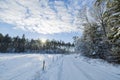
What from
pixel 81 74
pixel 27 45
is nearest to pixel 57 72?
pixel 81 74

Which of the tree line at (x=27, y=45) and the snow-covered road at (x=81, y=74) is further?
the tree line at (x=27, y=45)

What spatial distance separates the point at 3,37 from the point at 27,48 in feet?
95.3

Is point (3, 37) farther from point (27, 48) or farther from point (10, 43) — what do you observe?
point (27, 48)

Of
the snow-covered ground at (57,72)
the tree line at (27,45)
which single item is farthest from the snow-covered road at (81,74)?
the tree line at (27,45)

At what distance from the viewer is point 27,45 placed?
11894 cm

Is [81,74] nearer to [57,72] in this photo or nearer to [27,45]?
[57,72]

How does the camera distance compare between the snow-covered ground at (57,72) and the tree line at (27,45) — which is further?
the tree line at (27,45)

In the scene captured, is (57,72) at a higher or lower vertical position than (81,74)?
higher

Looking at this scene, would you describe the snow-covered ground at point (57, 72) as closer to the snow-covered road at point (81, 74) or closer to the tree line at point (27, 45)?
the snow-covered road at point (81, 74)

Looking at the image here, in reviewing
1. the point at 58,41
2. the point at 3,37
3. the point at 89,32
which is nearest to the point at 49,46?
the point at 58,41

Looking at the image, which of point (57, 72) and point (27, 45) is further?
point (27, 45)

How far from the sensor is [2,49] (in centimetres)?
8744

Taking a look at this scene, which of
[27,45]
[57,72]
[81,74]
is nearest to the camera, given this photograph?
[81,74]

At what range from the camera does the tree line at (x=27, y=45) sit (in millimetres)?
92062
